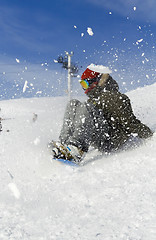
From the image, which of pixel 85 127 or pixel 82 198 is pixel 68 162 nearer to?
pixel 85 127

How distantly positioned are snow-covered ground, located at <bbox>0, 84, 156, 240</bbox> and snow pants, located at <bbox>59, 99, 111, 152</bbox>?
0.21 m

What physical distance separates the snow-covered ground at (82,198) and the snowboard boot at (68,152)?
10 cm

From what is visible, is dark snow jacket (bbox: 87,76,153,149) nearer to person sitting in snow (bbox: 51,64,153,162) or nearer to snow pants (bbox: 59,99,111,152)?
person sitting in snow (bbox: 51,64,153,162)

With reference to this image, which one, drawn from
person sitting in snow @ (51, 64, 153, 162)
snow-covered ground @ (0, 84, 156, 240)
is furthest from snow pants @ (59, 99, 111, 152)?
snow-covered ground @ (0, 84, 156, 240)

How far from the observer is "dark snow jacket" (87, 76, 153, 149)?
10.2ft

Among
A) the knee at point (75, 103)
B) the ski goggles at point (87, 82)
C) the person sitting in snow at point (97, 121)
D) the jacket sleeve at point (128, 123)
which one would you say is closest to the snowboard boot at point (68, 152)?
the person sitting in snow at point (97, 121)

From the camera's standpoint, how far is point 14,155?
3.54 metres

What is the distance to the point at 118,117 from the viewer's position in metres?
3.16

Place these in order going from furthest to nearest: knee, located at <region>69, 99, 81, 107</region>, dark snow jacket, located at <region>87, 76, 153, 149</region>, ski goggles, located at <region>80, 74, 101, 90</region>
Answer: ski goggles, located at <region>80, 74, 101, 90</region>, dark snow jacket, located at <region>87, 76, 153, 149</region>, knee, located at <region>69, 99, 81, 107</region>

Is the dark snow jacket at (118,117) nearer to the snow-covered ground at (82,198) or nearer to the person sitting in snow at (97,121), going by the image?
the person sitting in snow at (97,121)

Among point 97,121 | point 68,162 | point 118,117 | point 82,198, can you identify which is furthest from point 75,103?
point 82,198

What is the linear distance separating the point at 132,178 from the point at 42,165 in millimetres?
1024

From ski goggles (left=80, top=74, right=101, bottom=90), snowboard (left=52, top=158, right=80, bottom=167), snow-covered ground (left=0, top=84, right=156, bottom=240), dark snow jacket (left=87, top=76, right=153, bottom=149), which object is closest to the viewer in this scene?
snow-covered ground (left=0, top=84, right=156, bottom=240)

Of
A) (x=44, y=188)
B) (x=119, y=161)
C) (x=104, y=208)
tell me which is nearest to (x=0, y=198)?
(x=44, y=188)
